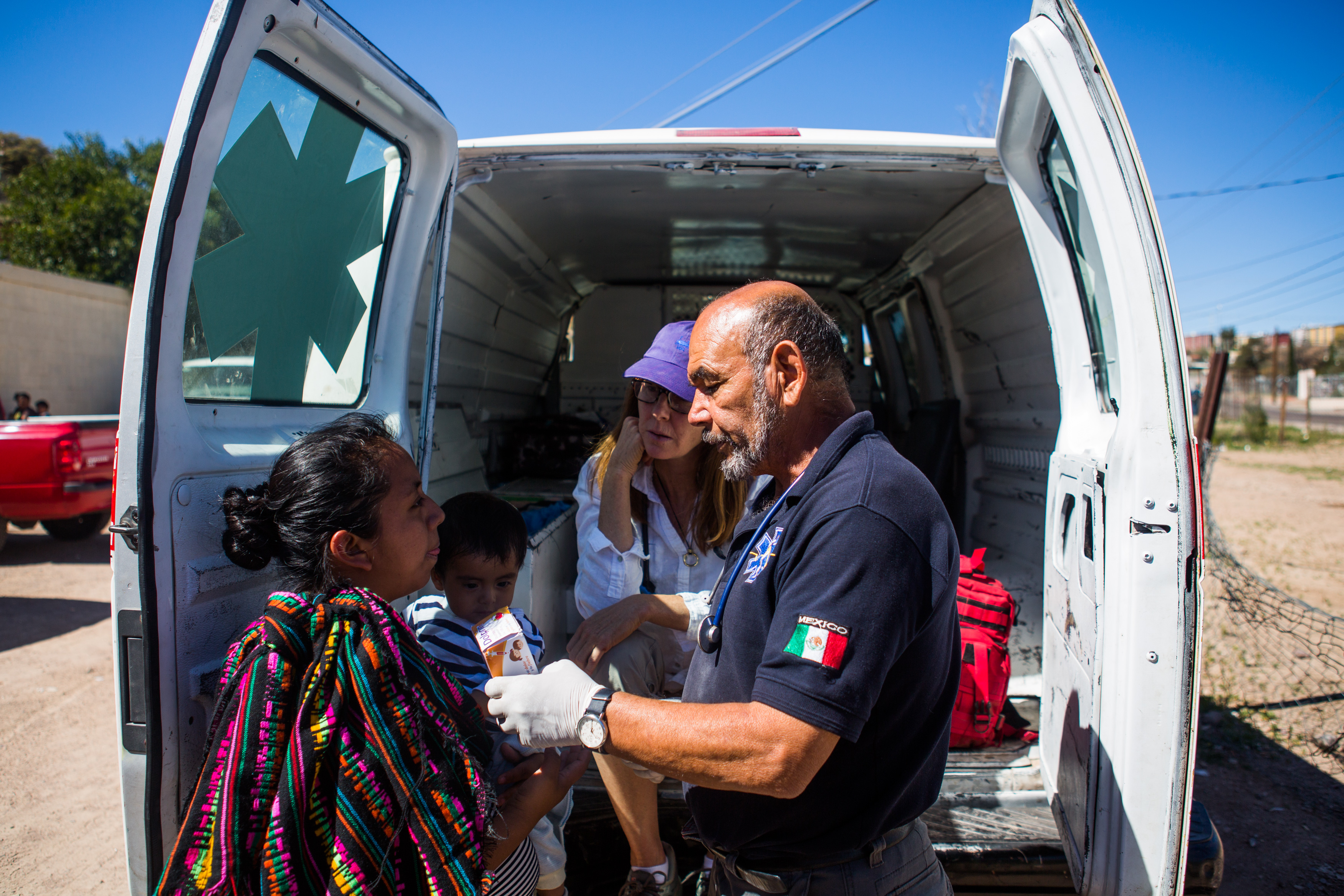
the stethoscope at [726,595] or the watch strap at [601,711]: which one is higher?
the stethoscope at [726,595]

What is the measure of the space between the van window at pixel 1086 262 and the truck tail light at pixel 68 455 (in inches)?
311

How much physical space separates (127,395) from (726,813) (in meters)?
1.35

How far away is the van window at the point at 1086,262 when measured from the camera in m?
1.85

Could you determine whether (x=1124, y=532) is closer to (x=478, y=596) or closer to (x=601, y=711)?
(x=601, y=711)

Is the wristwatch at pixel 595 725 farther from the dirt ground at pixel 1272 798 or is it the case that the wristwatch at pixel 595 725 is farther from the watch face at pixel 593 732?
the dirt ground at pixel 1272 798

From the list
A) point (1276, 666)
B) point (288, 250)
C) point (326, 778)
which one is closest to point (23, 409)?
point (288, 250)

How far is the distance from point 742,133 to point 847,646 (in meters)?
1.99

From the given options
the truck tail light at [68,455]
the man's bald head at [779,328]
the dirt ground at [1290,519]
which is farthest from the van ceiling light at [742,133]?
the truck tail light at [68,455]

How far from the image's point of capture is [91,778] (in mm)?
3324

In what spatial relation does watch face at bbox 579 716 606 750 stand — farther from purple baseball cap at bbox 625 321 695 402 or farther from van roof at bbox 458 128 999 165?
van roof at bbox 458 128 999 165

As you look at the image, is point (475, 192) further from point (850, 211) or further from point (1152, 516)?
point (1152, 516)

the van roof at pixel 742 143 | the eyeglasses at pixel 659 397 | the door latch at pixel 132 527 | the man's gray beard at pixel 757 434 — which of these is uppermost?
the van roof at pixel 742 143

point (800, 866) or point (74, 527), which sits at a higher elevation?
point (800, 866)

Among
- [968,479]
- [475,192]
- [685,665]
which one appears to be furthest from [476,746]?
[968,479]
